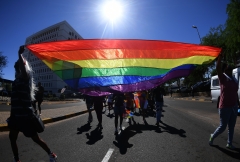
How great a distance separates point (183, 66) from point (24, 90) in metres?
3.89

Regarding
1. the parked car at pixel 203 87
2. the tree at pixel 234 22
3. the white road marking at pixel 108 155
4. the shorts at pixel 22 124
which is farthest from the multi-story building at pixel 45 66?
the shorts at pixel 22 124

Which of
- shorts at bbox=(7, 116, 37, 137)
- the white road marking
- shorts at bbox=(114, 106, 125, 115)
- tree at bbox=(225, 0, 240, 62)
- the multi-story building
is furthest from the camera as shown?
the multi-story building

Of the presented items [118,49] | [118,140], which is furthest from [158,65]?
[118,140]

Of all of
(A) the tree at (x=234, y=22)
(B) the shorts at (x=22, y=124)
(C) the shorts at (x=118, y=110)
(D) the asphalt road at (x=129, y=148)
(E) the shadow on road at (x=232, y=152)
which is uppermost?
(A) the tree at (x=234, y=22)

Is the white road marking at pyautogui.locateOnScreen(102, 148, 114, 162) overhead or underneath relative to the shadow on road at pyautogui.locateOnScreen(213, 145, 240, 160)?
underneath

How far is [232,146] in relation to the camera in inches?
172

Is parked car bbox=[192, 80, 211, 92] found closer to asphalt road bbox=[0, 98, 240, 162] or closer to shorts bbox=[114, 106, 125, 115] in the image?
asphalt road bbox=[0, 98, 240, 162]

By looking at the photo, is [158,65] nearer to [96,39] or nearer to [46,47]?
[96,39]

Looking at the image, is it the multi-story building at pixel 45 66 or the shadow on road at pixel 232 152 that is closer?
the shadow on road at pixel 232 152

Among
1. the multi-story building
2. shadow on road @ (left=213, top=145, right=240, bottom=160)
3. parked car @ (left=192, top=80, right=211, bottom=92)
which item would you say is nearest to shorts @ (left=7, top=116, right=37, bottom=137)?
shadow on road @ (left=213, top=145, right=240, bottom=160)

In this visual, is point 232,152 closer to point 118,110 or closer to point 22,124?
point 118,110

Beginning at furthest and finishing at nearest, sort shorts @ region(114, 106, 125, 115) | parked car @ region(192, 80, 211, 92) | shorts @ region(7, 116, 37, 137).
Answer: parked car @ region(192, 80, 211, 92) < shorts @ region(114, 106, 125, 115) < shorts @ region(7, 116, 37, 137)

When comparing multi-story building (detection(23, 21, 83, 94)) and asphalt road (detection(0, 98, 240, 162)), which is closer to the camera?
asphalt road (detection(0, 98, 240, 162))

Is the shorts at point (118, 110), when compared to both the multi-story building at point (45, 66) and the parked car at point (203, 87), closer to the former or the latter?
the parked car at point (203, 87)
